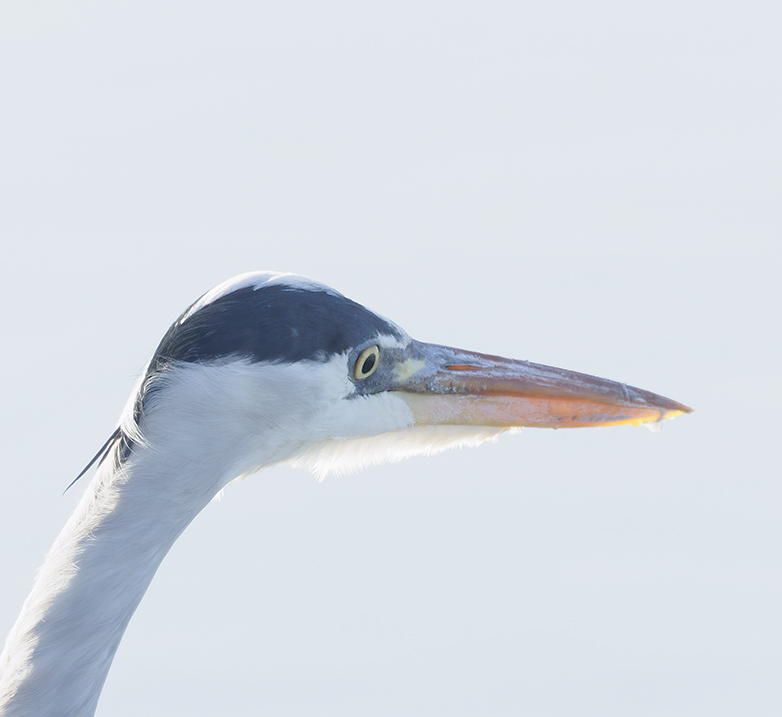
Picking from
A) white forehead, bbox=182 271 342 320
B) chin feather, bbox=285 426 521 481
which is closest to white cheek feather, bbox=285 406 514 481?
chin feather, bbox=285 426 521 481

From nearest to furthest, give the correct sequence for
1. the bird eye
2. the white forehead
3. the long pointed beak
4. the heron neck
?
the heron neck < the white forehead < the bird eye < the long pointed beak

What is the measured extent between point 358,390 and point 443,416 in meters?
0.26

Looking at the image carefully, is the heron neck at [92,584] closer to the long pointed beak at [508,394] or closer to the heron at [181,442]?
the heron at [181,442]

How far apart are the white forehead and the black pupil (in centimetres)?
20

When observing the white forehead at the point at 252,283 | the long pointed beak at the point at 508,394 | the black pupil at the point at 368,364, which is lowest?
the long pointed beak at the point at 508,394

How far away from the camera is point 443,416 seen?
2.44m

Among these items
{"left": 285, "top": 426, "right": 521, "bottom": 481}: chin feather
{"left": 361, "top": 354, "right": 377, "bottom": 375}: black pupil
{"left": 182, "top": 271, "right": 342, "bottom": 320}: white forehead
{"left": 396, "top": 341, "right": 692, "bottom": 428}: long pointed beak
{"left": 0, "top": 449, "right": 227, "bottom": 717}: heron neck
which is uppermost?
{"left": 182, "top": 271, "right": 342, "bottom": 320}: white forehead

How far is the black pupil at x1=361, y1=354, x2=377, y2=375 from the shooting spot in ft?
7.38

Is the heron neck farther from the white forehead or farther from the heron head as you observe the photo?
the white forehead

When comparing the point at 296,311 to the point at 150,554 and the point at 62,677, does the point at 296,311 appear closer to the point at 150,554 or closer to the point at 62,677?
the point at 150,554

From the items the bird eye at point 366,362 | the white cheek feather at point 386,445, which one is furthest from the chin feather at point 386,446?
the bird eye at point 366,362

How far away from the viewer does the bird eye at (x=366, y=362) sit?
2227 millimetres

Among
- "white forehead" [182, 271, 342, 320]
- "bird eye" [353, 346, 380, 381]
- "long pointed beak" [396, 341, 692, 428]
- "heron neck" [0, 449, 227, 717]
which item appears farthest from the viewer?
"long pointed beak" [396, 341, 692, 428]

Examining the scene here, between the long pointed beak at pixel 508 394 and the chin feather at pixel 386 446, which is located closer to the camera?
the chin feather at pixel 386 446
